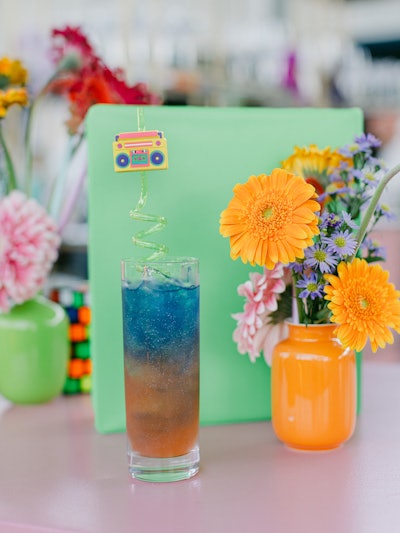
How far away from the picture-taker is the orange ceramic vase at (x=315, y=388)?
0.72m

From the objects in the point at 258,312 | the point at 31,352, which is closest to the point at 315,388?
the point at 258,312

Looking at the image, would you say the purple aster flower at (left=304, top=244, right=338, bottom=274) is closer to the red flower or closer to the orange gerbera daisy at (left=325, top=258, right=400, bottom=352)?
the orange gerbera daisy at (left=325, top=258, right=400, bottom=352)

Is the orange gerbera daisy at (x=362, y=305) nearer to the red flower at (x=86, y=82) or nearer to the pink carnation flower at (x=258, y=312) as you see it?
the pink carnation flower at (x=258, y=312)

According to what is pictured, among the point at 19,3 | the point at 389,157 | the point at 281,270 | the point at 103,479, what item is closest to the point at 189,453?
the point at 103,479

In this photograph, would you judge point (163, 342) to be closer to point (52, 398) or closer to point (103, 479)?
point (103, 479)

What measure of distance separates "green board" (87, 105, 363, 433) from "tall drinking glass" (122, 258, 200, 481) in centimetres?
12

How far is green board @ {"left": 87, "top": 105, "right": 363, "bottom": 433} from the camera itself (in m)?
0.79

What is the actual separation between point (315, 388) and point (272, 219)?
191 mm

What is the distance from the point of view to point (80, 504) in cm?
62

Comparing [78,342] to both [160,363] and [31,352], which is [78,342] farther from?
[160,363]

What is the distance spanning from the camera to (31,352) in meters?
0.92

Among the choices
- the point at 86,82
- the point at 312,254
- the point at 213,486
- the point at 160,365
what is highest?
the point at 86,82

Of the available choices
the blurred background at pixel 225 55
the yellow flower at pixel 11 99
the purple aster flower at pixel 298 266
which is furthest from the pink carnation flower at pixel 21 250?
the blurred background at pixel 225 55

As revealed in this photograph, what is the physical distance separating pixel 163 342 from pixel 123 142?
7.9 inches
